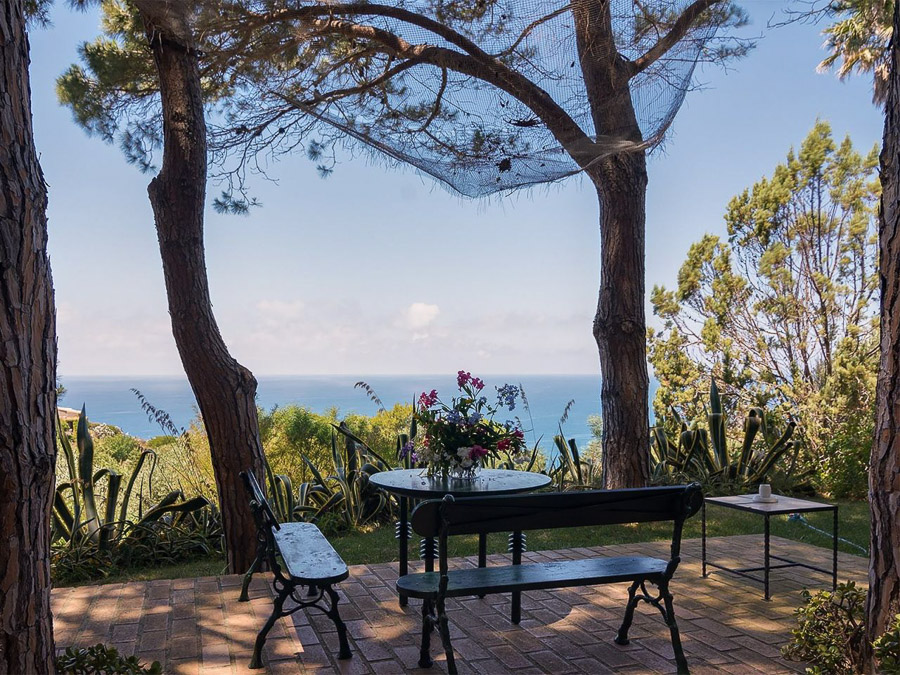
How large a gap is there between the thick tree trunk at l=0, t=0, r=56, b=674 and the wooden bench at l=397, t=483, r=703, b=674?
1.16 m

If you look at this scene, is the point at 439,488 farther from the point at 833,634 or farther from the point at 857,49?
the point at 857,49

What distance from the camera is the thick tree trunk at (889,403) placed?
240 centimetres

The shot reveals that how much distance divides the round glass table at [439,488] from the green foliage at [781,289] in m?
6.38

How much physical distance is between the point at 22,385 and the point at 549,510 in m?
1.76

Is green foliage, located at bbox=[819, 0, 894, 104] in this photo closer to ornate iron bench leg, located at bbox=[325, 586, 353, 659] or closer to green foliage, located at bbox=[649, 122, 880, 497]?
green foliage, located at bbox=[649, 122, 880, 497]

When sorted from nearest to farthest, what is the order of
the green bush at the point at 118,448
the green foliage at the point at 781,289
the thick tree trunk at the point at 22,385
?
1. the thick tree trunk at the point at 22,385
2. the green bush at the point at 118,448
3. the green foliage at the point at 781,289

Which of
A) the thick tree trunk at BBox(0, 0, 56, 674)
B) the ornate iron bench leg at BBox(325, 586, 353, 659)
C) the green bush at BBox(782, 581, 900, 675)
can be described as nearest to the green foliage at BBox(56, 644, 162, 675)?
the thick tree trunk at BBox(0, 0, 56, 674)

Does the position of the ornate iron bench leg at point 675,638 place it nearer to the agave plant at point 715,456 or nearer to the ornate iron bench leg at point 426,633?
the ornate iron bench leg at point 426,633

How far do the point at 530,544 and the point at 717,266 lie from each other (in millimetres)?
6415

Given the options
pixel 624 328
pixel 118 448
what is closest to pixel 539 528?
pixel 624 328

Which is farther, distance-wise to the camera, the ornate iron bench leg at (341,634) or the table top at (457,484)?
the table top at (457,484)

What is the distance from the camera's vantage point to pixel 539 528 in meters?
2.68

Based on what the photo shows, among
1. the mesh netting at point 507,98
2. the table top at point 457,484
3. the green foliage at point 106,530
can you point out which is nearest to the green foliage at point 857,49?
the mesh netting at point 507,98

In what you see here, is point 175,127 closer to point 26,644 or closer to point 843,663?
point 26,644
